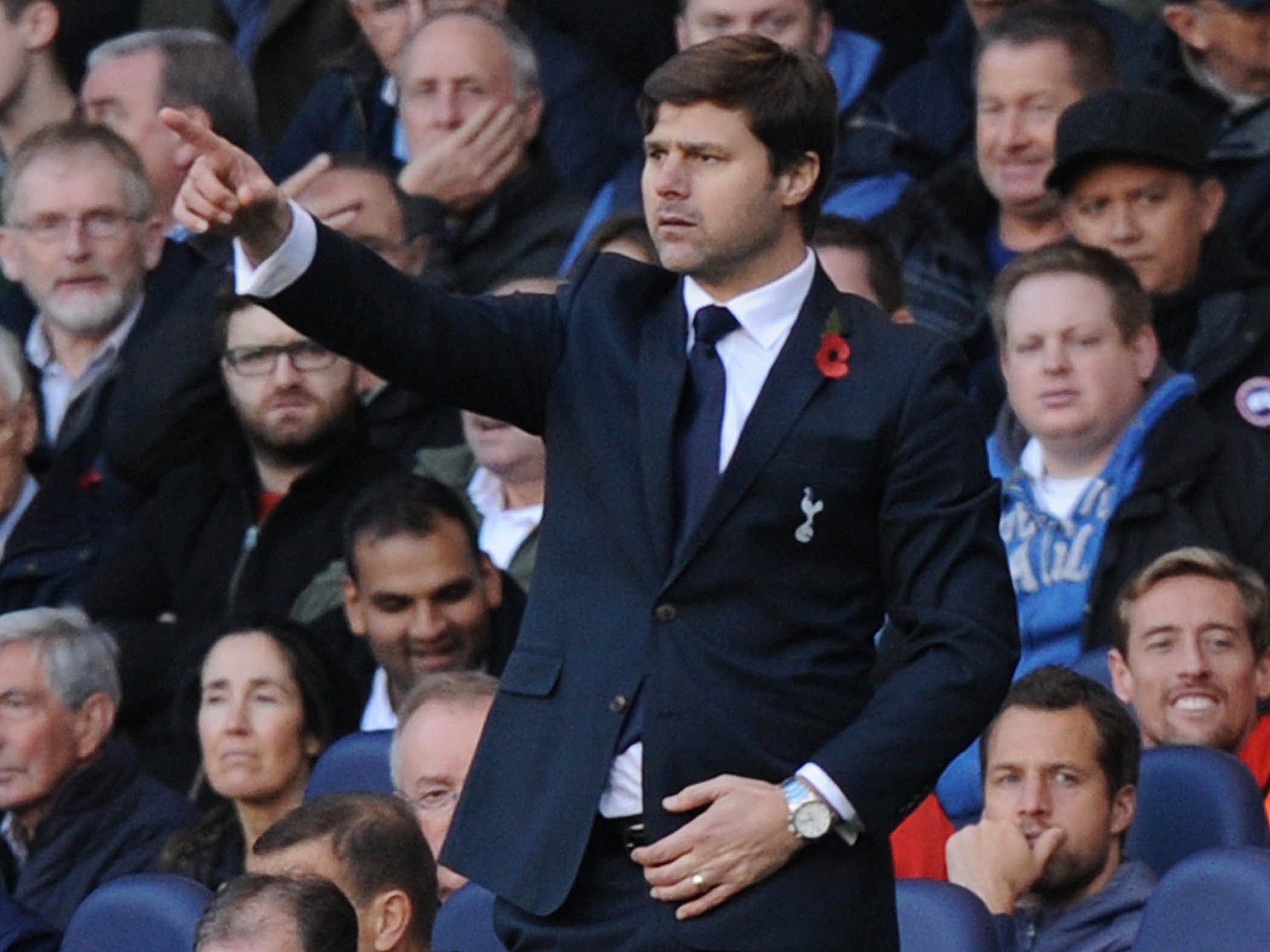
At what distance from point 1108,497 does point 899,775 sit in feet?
9.02

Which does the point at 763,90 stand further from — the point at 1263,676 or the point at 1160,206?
the point at 1160,206

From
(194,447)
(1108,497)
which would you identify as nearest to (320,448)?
(194,447)

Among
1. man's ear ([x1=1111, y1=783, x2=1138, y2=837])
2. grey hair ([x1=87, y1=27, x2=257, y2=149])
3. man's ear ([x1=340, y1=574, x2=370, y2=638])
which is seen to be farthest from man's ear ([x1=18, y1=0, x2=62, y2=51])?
man's ear ([x1=1111, y1=783, x2=1138, y2=837])

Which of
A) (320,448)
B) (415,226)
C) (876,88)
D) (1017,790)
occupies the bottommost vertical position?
(1017,790)

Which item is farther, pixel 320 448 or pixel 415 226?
pixel 415 226

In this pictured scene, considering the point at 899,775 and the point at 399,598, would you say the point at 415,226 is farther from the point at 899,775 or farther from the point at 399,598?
the point at 899,775

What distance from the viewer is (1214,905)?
4066 mm

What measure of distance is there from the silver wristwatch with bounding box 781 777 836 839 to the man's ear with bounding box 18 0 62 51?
18.9ft

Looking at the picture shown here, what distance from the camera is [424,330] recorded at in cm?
339

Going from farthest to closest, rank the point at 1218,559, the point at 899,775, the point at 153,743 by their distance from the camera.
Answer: the point at 153,743 < the point at 1218,559 < the point at 899,775

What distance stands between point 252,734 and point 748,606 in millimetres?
2715

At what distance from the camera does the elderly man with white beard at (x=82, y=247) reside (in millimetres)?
7352

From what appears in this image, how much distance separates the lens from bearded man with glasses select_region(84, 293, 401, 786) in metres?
6.53

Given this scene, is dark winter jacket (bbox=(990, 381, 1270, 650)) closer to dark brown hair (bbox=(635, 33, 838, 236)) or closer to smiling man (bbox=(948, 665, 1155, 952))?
smiling man (bbox=(948, 665, 1155, 952))
